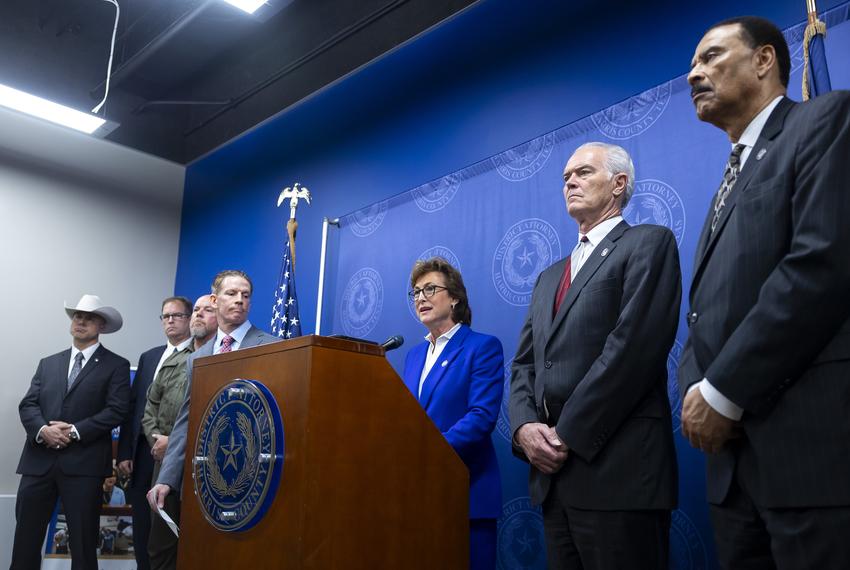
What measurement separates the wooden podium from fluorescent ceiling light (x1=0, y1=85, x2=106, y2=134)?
12.1 ft

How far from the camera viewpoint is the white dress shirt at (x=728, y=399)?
4.50 feet

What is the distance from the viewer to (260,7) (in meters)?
4.09

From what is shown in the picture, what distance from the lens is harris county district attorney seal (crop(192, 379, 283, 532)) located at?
1.69 metres

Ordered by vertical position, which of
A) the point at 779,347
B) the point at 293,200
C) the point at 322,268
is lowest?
the point at 779,347

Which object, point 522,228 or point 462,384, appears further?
point 522,228

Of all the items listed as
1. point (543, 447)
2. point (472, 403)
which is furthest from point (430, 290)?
point (543, 447)

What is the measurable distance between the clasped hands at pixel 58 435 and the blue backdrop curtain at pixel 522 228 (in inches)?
63.0

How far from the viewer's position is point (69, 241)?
18.9ft

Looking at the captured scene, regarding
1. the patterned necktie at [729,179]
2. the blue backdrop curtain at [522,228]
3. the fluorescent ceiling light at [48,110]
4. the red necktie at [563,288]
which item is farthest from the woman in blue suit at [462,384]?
the fluorescent ceiling light at [48,110]

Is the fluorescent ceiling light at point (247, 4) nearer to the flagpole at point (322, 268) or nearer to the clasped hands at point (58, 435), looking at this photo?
the flagpole at point (322, 268)

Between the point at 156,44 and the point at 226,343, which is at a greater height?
the point at 156,44

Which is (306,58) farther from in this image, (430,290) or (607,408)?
(607,408)

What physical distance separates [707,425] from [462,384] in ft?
3.84

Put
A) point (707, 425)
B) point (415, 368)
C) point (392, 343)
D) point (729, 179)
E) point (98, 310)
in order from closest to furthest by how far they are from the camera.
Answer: point (707, 425) → point (729, 179) → point (392, 343) → point (415, 368) → point (98, 310)
